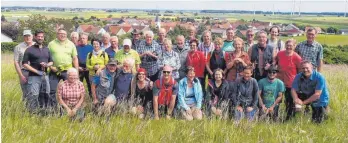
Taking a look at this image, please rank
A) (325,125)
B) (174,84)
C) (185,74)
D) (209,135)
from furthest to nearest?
(185,74) → (174,84) → (325,125) → (209,135)

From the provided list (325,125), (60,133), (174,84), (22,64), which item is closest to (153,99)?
(174,84)

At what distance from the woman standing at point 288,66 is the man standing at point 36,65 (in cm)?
437

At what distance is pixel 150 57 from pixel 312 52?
10.6 feet

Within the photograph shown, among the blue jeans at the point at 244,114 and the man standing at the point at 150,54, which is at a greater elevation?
the man standing at the point at 150,54

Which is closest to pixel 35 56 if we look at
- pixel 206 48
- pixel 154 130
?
pixel 154 130

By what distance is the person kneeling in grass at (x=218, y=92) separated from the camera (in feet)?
23.3

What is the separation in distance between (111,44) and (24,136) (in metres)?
3.18

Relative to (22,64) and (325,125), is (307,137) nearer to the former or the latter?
(325,125)

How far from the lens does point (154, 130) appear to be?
6094 millimetres

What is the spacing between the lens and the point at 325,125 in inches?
262

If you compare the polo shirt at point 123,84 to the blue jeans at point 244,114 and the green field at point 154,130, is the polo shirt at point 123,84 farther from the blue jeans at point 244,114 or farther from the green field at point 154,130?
the blue jeans at point 244,114

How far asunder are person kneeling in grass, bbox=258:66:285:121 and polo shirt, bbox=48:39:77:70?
3.73m

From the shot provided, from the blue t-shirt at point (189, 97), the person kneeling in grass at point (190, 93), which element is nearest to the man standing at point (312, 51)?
the person kneeling in grass at point (190, 93)

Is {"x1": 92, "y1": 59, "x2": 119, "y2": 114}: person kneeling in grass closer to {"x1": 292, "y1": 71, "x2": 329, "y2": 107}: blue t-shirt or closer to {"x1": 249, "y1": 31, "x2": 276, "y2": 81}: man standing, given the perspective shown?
{"x1": 249, "y1": 31, "x2": 276, "y2": 81}: man standing
